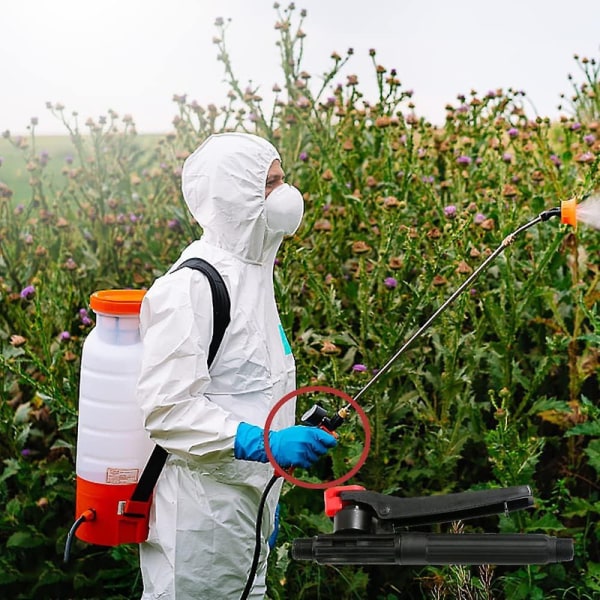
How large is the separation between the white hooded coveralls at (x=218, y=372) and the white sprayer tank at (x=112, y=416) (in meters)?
0.08

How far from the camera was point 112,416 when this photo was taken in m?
2.40

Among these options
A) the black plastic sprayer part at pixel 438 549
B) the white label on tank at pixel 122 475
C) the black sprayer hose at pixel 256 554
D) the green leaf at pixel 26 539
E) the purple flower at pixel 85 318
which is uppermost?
the purple flower at pixel 85 318

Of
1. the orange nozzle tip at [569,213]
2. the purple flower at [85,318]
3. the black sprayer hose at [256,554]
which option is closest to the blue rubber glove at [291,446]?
the black sprayer hose at [256,554]

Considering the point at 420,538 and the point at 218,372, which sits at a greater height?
the point at 218,372

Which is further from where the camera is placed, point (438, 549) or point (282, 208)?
point (282, 208)

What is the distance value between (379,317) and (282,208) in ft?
3.58

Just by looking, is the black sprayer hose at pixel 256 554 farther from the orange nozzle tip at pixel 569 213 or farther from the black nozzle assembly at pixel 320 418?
the orange nozzle tip at pixel 569 213

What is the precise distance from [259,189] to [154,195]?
2.13 meters

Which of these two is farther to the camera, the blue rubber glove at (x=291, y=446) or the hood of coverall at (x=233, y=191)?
the hood of coverall at (x=233, y=191)

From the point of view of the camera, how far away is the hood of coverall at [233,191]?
2344 mm

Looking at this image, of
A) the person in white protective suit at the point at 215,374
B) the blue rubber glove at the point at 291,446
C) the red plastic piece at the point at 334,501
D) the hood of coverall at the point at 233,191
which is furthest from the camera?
the hood of coverall at the point at 233,191

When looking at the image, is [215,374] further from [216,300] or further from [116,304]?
[116,304]

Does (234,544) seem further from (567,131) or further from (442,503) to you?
(567,131)

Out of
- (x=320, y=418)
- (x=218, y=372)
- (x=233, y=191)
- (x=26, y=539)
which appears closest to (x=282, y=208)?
(x=233, y=191)
